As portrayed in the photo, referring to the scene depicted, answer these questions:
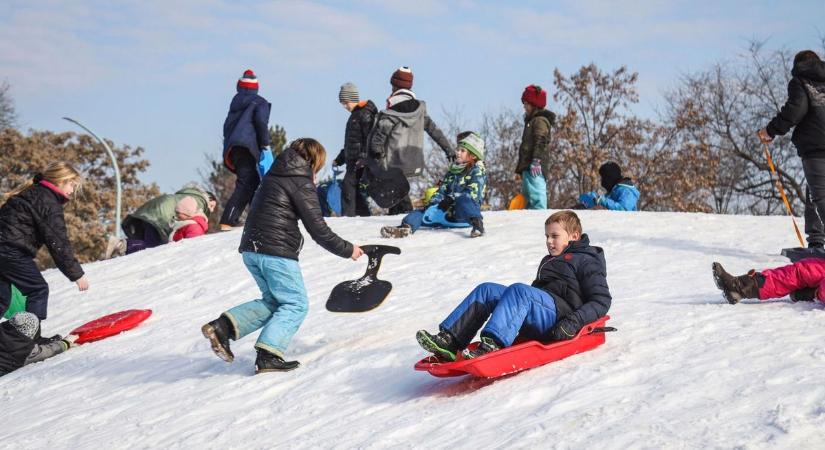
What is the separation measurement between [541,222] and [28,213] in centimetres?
610

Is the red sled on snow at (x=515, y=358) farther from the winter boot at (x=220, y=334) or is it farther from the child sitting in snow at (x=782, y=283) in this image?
the winter boot at (x=220, y=334)

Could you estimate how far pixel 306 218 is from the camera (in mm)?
6031

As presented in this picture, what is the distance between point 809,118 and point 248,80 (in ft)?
23.7

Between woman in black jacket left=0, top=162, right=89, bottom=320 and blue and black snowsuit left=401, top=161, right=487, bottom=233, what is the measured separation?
4.30m

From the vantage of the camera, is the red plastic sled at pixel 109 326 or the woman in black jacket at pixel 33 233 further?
the red plastic sled at pixel 109 326

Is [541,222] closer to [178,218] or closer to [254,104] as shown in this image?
[254,104]

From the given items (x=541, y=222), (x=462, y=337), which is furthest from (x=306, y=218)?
(x=541, y=222)

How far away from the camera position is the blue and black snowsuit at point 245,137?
12.0 metres

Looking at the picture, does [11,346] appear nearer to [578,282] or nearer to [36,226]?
[36,226]

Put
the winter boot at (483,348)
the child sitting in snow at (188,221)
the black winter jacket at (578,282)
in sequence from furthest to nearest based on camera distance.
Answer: the child sitting in snow at (188,221), the black winter jacket at (578,282), the winter boot at (483,348)

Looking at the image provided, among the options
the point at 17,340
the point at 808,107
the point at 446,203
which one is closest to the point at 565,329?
the point at 808,107

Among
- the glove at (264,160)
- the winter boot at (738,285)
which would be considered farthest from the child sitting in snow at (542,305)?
the glove at (264,160)

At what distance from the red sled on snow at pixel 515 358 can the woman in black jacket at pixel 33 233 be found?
3904 millimetres

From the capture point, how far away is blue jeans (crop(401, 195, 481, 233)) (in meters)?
10.4
